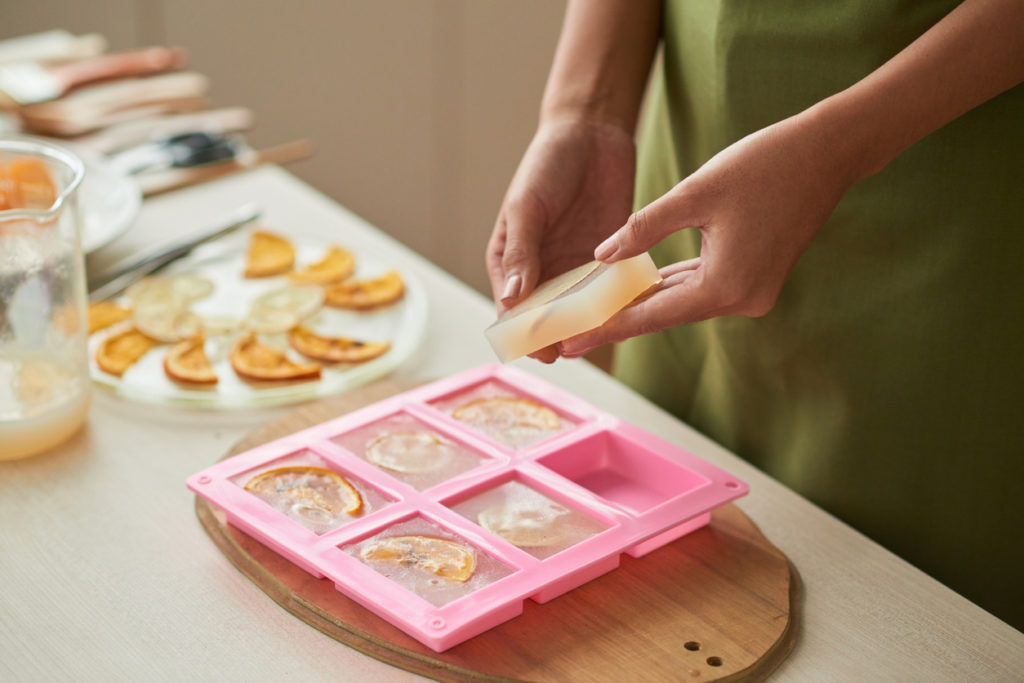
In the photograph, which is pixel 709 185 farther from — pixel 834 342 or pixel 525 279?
pixel 834 342

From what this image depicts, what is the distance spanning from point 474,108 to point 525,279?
264cm

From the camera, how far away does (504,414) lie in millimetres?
1093

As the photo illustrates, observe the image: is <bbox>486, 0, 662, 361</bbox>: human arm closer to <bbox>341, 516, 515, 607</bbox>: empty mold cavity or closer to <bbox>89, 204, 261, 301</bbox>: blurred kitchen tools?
<bbox>341, 516, 515, 607</bbox>: empty mold cavity

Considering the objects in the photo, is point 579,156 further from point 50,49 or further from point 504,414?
point 50,49

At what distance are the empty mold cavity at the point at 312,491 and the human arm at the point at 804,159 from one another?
290mm

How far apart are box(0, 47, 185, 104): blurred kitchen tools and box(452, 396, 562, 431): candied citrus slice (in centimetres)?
119

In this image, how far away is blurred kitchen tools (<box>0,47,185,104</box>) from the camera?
1906 millimetres

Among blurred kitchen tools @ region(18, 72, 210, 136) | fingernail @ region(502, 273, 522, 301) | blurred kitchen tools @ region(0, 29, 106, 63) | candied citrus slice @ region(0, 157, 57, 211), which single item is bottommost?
blurred kitchen tools @ region(18, 72, 210, 136)

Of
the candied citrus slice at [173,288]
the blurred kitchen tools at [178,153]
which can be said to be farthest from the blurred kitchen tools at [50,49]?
the candied citrus slice at [173,288]

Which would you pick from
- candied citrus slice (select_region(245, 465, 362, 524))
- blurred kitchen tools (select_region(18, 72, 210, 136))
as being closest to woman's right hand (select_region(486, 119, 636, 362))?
candied citrus slice (select_region(245, 465, 362, 524))

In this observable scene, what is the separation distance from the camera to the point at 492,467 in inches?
38.7

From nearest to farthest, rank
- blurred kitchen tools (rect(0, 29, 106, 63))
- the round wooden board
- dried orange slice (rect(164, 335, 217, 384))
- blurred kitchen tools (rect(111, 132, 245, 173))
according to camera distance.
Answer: the round wooden board
dried orange slice (rect(164, 335, 217, 384))
blurred kitchen tools (rect(111, 132, 245, 173))
blurred kitchen tools (rect(0, 29, 106, 63))

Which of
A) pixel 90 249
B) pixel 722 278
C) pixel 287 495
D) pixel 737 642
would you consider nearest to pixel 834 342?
pixel 722 278

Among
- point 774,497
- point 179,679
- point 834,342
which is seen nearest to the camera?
point 179,679
